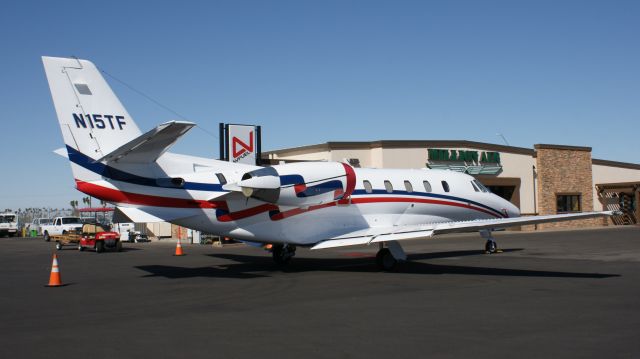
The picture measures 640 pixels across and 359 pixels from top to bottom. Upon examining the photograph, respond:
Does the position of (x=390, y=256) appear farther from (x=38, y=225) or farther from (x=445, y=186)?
(x=38, y=225)

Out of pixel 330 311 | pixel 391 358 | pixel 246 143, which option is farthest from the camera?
pixel 246 143

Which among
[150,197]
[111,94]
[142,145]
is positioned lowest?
[150,197]

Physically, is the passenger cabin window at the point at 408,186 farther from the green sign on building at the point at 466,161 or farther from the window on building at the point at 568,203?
the window on building at the point at 568,203

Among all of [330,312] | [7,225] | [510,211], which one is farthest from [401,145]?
[7,225]

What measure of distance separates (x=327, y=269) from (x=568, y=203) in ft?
135

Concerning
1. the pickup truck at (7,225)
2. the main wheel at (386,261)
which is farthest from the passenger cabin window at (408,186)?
the pickup truck at (7,225)

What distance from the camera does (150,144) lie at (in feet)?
49.8

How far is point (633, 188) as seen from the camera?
5500cm

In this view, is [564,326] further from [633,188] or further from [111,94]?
[633,188]

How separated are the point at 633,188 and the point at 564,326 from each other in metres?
52.1

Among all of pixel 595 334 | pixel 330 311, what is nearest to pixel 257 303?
pixel 330 311

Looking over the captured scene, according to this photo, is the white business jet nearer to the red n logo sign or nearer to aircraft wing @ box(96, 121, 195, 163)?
aircraft wing @ box(96, 121, 195, 163)

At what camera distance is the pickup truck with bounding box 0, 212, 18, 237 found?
64.7 metres

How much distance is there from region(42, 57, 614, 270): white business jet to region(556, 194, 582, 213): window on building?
123ft
